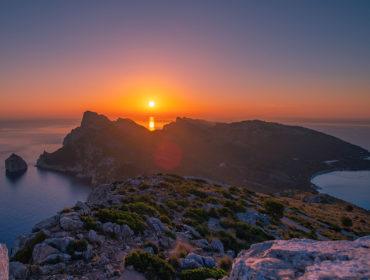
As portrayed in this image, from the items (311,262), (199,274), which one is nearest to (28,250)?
(199,274)

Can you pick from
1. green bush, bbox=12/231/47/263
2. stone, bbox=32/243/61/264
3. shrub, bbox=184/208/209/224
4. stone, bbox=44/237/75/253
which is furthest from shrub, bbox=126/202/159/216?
stone, bbox=32/243/61/264

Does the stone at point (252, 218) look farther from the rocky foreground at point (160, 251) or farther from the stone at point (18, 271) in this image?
the stone at point (18, 271)

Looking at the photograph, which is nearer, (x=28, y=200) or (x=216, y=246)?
(x=216, y=246)

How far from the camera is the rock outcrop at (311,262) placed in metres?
4.98

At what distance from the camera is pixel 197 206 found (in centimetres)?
3362

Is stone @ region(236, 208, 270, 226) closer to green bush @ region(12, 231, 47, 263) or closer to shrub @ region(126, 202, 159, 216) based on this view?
shrub @ region(126, 202, 159, 216)

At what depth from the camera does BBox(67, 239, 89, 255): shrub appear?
11.5m

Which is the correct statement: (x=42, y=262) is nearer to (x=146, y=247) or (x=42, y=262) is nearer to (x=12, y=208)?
(x=146, y=247)

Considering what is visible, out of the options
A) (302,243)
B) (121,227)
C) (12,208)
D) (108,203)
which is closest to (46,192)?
(12,208)

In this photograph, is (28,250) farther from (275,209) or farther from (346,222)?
(346,222)

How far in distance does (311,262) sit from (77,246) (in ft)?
39.9

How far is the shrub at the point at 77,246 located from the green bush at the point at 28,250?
197 centimetres

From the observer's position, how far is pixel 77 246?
462 inches

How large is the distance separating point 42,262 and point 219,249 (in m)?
14.5
